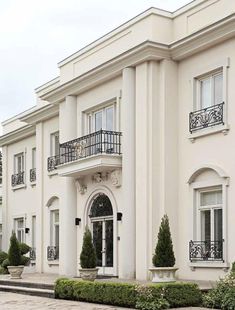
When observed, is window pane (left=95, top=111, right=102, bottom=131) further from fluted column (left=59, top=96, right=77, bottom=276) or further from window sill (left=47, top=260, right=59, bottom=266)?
window sill (left=47, top=260, right=59, bottom=266)

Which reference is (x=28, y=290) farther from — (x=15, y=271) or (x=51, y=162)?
(x=51, y=162)

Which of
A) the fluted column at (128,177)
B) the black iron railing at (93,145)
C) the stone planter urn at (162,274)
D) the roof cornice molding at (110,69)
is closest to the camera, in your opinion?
the stone planter urn at (162,274)

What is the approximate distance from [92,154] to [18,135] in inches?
391

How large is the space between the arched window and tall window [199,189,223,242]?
4.02 metres

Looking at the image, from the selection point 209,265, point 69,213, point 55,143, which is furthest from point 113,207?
point 55,143

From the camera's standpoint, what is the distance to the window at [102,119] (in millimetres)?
20766

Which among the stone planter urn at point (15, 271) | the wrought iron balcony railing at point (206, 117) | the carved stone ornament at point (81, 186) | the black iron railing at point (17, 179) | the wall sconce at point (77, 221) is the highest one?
the wrought iron balcony railing at point (206, 117)

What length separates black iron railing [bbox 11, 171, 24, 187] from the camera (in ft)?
94.7

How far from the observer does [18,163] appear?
3000cm

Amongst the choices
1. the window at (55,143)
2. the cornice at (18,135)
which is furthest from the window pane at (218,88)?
the cornice at (18,135)

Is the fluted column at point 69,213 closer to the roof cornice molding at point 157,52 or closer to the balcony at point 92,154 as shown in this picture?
the balcony at point 92,154

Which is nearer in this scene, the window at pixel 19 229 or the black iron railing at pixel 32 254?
the black iron railing at pixel 32 254

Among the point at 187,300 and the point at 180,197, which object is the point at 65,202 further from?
the point at 187,300

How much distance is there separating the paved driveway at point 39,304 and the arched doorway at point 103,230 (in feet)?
11.9
